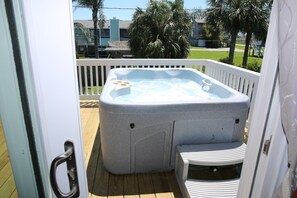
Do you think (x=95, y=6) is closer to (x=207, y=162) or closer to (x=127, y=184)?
(x=127, y=184)

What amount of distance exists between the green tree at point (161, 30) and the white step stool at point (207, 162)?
7070 mm

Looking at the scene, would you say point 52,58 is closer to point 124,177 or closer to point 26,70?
point 26,70

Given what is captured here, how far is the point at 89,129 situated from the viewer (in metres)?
3.20

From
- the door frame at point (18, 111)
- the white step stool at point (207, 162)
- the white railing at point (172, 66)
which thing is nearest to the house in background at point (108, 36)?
the white railing at point (172, 66)

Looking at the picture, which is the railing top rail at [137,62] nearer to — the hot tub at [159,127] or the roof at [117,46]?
the hot tub at [159,127]

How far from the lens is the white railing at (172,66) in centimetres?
316

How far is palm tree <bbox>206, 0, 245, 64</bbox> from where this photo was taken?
951cm

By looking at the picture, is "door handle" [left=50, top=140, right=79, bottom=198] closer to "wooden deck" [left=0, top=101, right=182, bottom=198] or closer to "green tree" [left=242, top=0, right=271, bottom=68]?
"wooden deck" [left=0, top=101, right=182, bottom=198]

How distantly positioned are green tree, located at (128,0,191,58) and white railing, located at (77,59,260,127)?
4141mm

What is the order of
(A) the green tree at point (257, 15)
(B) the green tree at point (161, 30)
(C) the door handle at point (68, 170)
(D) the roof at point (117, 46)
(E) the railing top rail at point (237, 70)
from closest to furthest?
1. (C) the door handle at point (68, 170)
2. (E) the railing top rail at point (237, 70)
3. (B) the green tree at point (161, 30)
4. (A) the green tree at point (257, 15)
5. (D) the roof at point (117, 46)

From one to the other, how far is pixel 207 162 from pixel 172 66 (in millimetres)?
3143

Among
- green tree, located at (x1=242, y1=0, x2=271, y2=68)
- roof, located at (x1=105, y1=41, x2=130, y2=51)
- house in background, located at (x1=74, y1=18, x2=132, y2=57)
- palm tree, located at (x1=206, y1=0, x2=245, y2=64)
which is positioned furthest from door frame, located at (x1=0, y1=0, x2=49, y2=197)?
roof, located at (x1=105, y1=41, x2=130, y2=51)

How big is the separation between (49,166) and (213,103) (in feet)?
6.40

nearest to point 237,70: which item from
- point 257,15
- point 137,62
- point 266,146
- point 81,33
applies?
point 137,62
